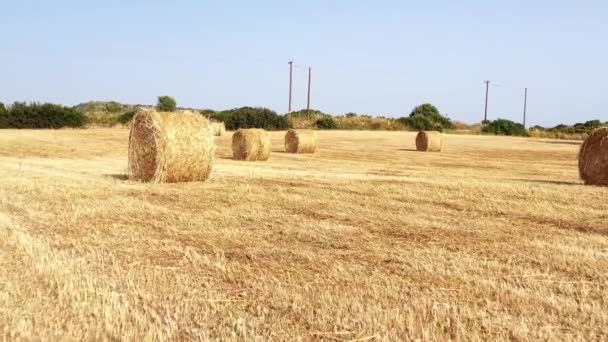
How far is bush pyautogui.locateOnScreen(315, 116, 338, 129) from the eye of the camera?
60406 millimetres

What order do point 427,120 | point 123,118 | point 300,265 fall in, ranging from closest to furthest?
1. point 300,265
2. point 123,118
3. point 427,120

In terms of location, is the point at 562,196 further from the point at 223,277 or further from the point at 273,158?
the point at 273,158

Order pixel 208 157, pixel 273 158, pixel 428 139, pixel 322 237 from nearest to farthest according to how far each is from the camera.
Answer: pixel 322 237 → pixel 208 157 → pixel 273 158 → pixel 428 139

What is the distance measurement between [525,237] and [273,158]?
15.8m

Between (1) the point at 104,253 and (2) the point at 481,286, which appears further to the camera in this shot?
(1) the point at 104,253

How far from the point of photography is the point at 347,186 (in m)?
11.5

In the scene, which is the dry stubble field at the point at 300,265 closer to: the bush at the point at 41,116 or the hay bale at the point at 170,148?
the hay bale at the point at 170,148

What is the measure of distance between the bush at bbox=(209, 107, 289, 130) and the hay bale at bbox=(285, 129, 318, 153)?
2631 cm

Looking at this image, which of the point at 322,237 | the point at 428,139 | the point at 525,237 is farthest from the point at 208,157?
the point at 428,139

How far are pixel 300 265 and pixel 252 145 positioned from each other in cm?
1530

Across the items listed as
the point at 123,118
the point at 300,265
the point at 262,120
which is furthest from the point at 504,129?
the point at 300,265

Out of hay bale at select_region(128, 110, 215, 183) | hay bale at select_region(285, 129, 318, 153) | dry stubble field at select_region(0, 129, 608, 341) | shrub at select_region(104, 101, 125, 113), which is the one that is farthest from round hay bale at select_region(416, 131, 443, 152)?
shrub at select_region(104, 101, 125, 113)

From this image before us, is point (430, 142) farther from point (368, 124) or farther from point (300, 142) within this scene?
point (368, 124)

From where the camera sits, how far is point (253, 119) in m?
53.4
